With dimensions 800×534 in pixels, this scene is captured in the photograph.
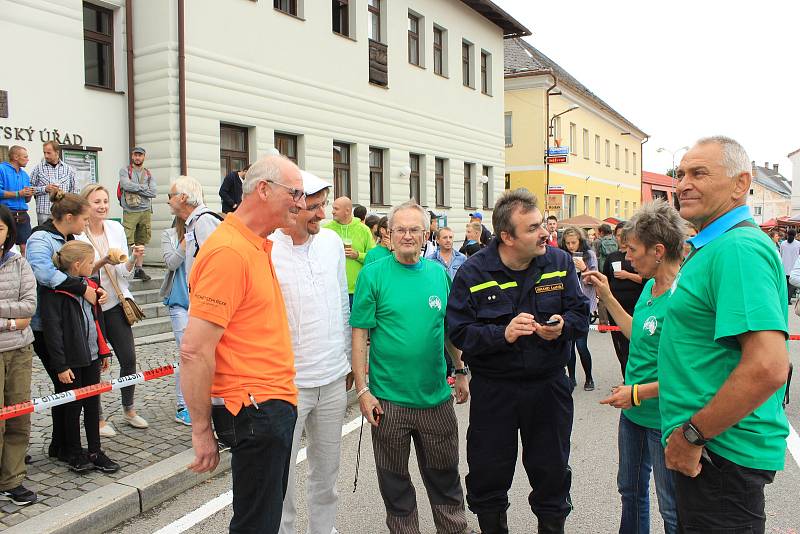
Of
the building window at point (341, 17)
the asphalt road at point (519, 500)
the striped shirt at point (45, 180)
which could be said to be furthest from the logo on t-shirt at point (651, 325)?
the building window at point (341, 17)

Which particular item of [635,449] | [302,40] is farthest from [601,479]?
[302,40]

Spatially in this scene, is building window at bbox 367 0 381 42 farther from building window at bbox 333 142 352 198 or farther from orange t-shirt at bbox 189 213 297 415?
orange t-shirt at bbox 189 213 297 415

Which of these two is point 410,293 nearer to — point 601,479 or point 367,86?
point 601,479

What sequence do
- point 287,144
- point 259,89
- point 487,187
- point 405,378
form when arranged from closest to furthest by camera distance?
point 405,378, point 259,89, point 287,144, point 487,187

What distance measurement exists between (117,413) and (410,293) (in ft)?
11.8

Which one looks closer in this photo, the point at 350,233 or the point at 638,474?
the point at 638,474

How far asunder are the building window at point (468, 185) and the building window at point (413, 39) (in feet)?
16.0

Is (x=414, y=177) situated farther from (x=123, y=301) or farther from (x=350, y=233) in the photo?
(x=123, y=301)

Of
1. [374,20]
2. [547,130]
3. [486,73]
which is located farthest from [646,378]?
[547,130]

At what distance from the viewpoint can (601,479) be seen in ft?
15.7

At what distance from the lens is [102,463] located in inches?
179

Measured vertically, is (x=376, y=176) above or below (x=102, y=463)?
above

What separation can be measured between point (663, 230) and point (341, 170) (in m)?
15.1

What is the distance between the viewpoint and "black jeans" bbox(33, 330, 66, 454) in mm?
4520
